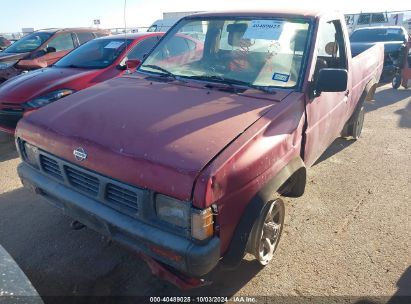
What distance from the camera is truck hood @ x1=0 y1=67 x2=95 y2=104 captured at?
5.07 metres

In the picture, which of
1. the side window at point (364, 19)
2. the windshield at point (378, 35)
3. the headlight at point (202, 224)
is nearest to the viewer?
the headlight at point (202, 224)

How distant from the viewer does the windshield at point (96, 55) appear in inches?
230

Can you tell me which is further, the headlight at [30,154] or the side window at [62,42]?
the side window at [62,42]

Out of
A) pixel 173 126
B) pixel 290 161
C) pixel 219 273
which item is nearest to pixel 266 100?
pixel 290 161

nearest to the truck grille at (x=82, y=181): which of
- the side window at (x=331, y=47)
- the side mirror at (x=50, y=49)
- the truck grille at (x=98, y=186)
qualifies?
the truck grille at (x=98, y=186)

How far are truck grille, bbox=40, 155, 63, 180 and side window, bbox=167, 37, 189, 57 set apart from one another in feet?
5.55

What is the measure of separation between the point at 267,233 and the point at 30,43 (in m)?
8.20

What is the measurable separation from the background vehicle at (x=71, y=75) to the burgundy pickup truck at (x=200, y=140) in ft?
6.11

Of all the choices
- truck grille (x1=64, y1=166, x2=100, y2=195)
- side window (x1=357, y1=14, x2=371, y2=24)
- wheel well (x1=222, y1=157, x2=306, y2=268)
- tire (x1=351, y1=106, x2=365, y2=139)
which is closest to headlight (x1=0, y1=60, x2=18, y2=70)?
truck grille (x1=64, y1=166, x2=100, y2=195)

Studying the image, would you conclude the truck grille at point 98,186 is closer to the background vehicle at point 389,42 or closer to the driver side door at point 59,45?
the driver side door at point 59,45

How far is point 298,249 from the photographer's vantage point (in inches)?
124

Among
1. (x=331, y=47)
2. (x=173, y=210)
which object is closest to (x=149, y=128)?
(x=173, y=210)

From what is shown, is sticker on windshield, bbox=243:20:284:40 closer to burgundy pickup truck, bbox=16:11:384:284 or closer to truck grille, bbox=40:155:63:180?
burgundy pickup truck, bbox=16:11:384:284

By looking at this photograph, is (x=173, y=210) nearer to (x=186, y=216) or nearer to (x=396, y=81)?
(x=186, y=216)
